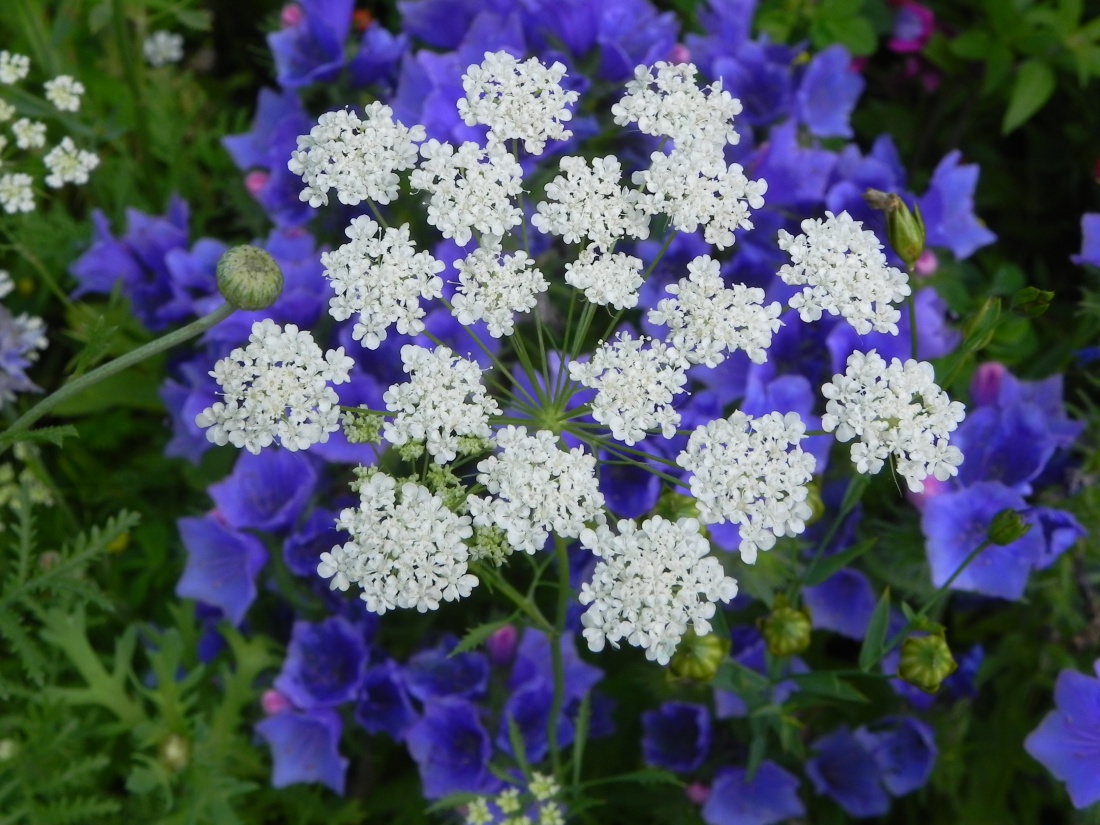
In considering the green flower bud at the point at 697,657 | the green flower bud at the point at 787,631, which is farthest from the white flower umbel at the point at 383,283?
the green flower bud at the point at 787,631

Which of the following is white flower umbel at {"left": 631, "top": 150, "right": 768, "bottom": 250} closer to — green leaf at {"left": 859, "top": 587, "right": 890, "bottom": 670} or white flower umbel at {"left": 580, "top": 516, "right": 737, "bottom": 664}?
white flower umbel at {"left": 580, "top": 516, "right": 737, "bottom": 664}

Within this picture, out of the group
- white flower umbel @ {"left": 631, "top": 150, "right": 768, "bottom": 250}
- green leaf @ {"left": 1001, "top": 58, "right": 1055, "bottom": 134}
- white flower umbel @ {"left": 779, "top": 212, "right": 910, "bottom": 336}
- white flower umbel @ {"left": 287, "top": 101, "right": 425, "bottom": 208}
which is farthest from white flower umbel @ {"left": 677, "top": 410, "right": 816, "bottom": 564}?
green leaf @ {"left": 1001, "top": 58, "right": 1055, "bottom": 134}

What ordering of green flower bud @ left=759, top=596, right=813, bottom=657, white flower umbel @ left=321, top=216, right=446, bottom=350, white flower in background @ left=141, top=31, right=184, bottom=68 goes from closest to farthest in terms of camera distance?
white flower umbel @ left=321, top=216, right=446, bottom=350, green flower bud @ left=759, top=596, right=813, bottom=657, white flower in background @ left=141, top=31, right=184, bottom=68

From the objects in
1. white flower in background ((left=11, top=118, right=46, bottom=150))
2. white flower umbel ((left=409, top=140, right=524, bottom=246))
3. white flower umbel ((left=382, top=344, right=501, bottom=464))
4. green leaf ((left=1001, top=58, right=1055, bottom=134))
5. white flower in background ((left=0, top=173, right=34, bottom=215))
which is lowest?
white flower in background ((left=0, top=173, right=34, bottom=215))

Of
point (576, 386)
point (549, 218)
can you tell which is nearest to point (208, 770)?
point (576, 386)

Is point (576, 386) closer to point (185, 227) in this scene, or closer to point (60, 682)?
point (185, 227)

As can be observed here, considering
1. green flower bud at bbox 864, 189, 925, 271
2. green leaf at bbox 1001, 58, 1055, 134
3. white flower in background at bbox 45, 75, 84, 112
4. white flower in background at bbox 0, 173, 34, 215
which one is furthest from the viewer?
green leaf at bbox 1001, 58, 1055, 134

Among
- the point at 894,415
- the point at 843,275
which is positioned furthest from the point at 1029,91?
the point at 894,415
